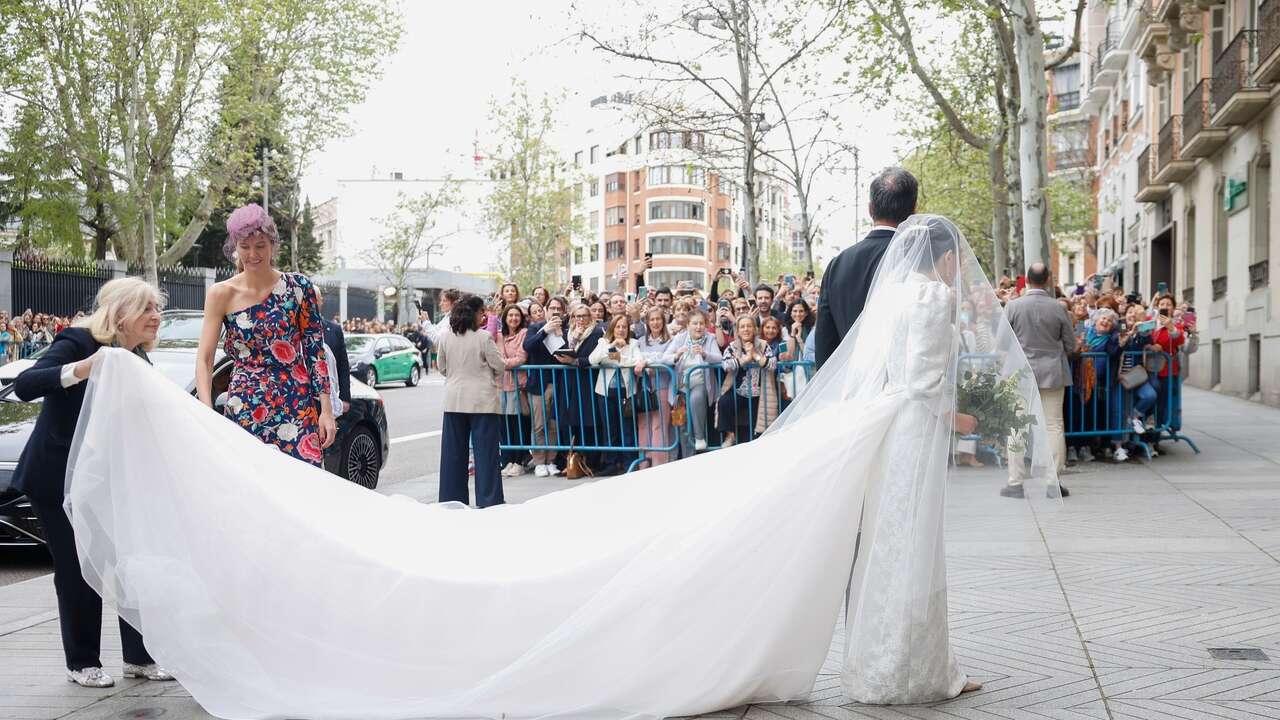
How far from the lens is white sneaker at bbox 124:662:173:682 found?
209 inches

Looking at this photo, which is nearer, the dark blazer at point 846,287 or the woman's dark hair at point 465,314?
the dark blazer at point 846,287

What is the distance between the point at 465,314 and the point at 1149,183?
2967cm

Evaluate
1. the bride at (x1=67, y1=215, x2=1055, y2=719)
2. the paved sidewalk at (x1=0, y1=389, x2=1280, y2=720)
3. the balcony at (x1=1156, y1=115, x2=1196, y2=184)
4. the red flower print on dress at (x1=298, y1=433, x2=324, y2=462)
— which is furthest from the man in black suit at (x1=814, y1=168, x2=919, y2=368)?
the balcony at (x1=1156, y1=115, x2=1196, y2=184)

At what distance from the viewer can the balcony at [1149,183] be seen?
33531 mm

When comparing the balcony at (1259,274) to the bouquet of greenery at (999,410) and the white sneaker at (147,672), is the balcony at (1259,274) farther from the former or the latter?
the white sneaker at (147,672)

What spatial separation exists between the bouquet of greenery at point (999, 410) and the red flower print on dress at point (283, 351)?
10.2 feet

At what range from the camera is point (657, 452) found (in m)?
13.2

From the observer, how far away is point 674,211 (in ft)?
319

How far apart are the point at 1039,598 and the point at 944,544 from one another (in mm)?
2204

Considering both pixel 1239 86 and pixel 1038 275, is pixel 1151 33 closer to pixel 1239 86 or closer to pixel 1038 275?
pixel 1239 86

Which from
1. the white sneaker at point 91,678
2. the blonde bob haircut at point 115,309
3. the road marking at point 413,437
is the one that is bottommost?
the road marking at point 413,437

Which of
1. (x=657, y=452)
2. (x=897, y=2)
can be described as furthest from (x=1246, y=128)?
(x=657, y=452)

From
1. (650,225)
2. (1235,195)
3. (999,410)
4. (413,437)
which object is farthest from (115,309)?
(650,225)

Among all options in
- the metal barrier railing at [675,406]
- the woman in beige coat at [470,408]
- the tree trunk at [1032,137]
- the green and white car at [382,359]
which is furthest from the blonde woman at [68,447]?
the green and white car at [382,359]
